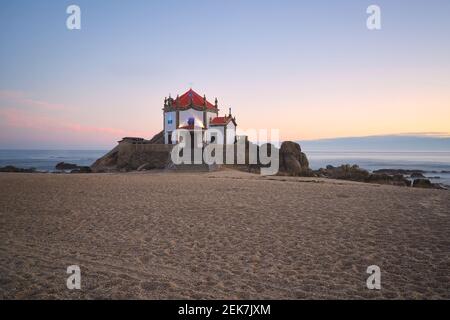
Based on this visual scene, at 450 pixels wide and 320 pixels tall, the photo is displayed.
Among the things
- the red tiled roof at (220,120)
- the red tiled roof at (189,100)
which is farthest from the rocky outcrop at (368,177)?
the red tiled roof at (189,100)

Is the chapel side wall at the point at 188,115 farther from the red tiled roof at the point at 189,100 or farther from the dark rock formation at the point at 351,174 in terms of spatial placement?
the dark rock formation at the point at 351,174

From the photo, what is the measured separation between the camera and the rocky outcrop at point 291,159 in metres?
38.5

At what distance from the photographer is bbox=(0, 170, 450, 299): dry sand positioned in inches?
217

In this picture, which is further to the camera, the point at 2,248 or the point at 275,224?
the point at 275,224

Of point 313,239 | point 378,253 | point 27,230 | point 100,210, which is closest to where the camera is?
point 378,253

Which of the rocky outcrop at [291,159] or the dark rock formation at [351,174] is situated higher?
the rocky outcrop at [291,159]

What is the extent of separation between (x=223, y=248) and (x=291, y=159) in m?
32.9

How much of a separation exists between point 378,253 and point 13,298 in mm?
7589

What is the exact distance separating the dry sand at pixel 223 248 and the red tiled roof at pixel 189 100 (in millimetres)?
29352

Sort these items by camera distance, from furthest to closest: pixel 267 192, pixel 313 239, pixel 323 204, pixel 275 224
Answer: pixel 267 192
pixel 323 204
pixel 275 224
pixel 313 239

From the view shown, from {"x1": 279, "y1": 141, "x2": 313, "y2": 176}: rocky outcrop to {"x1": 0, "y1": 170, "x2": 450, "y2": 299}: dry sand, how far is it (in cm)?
2407

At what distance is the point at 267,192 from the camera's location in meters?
17.8
